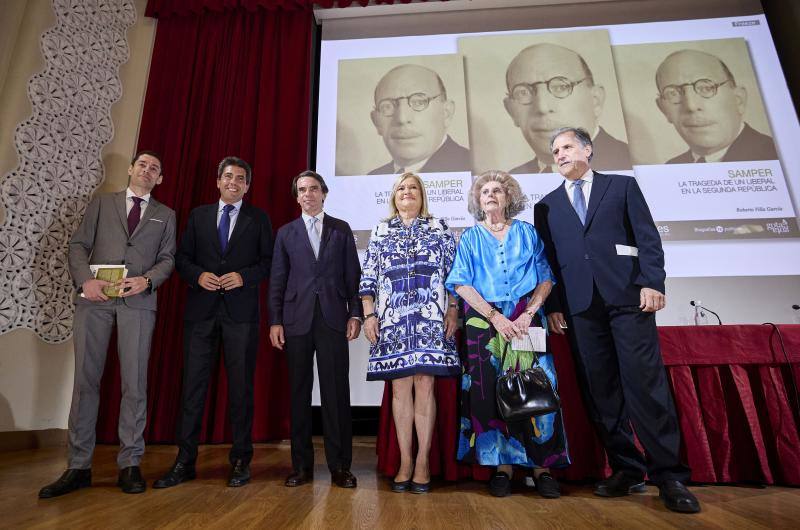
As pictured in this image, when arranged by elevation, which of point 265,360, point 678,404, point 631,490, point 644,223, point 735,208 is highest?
point 735,208

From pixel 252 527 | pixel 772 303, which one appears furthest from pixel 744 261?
pixel 252 527

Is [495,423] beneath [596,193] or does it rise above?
beneath

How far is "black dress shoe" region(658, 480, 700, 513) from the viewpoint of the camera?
1.54 metres

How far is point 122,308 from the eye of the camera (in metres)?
2.04

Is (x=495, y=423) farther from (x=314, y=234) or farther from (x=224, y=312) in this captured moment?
(x=224, y=312)

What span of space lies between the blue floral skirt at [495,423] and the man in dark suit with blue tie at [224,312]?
106 cm

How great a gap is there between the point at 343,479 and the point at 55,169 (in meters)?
3.02

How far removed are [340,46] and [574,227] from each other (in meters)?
3.00

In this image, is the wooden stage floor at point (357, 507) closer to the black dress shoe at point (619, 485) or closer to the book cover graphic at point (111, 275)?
the black dress shoe at point (619, 485)

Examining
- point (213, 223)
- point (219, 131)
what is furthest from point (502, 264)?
point (219, 131)

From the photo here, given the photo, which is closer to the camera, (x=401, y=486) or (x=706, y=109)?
(x=401, y=486)

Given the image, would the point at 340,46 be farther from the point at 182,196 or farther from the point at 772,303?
the point at 772,303

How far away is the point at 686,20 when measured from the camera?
145 inches

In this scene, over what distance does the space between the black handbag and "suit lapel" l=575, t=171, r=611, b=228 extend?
748 millimetres
